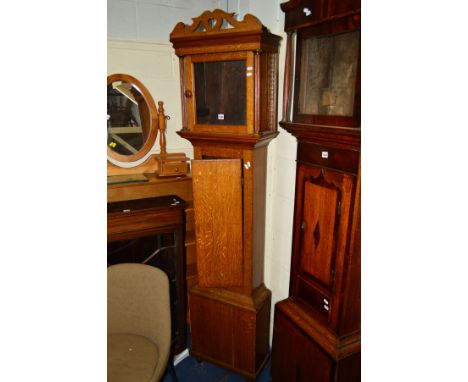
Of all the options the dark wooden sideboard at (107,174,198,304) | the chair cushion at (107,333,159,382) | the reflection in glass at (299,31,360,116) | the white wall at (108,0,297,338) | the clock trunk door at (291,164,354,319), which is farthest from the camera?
the dark wooden sideboard at (107,174,198,304)

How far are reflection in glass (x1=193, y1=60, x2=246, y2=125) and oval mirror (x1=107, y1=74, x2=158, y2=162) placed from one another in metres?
0.54

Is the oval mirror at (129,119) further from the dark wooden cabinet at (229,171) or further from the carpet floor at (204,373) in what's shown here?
the carpet floor at (204,373)

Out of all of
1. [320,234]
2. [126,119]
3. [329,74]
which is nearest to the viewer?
[329,74]

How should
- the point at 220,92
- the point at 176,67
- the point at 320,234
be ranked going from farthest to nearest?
1. the point at 176,67
2. the point at 220,92
3. the point at 320,234

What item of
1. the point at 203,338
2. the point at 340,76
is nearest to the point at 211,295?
the point at 203,338

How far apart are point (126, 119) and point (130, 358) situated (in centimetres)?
151

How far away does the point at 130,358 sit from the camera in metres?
1.77

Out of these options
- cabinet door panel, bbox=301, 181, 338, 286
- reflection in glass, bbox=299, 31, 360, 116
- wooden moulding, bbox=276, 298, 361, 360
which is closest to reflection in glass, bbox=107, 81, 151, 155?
reflection in glass, bbox=299, 31, 360, 116

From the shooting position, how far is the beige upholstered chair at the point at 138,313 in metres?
1.82

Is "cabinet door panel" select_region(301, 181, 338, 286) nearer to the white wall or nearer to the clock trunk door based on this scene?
the clock trunk door

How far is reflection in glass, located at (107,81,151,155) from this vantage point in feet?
7.29

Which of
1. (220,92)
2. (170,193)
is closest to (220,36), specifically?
(220,92)

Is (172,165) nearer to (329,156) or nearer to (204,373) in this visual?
(329,156)
